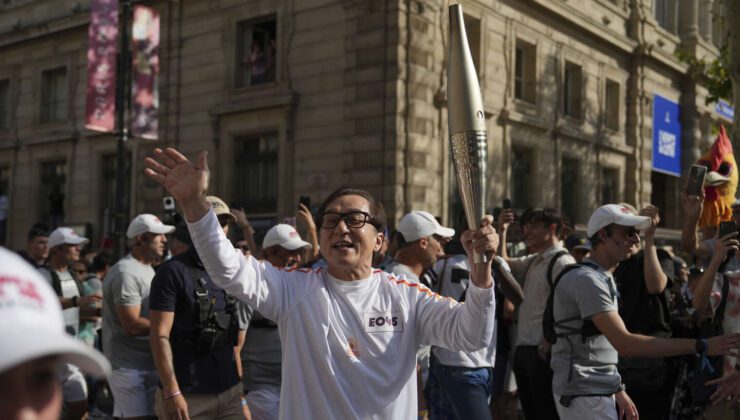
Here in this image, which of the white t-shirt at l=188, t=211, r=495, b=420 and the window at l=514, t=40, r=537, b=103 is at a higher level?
the window at l=514, t=40, r=537, b=103

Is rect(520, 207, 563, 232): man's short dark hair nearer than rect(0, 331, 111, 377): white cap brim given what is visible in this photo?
No

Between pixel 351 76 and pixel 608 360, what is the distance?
41.7ft

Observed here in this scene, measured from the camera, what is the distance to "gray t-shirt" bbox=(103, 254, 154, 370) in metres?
5.48

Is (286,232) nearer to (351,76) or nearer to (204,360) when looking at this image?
(204,360)

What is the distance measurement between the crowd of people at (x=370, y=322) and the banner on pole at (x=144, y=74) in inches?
278

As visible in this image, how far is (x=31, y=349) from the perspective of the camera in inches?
44.8

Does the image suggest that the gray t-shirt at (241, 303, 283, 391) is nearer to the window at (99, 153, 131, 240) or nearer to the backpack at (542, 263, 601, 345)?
the backpack at (542, 263, 601, 345)

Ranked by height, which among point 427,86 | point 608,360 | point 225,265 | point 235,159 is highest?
point 427,86

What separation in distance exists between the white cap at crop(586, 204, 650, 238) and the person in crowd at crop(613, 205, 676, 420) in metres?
0.31

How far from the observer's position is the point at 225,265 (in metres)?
2.80

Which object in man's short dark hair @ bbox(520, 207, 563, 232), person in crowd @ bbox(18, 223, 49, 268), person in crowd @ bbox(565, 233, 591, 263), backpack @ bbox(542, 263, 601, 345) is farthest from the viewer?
person in crowd @ bbox(565, 233, 591, 263)

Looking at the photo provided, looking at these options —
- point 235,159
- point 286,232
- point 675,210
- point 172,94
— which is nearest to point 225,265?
point 286,232

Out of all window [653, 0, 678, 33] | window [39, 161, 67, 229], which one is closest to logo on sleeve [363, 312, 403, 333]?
window [39, 161, 67, 229]

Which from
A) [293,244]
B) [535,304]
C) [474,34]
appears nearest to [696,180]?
[535,304]
